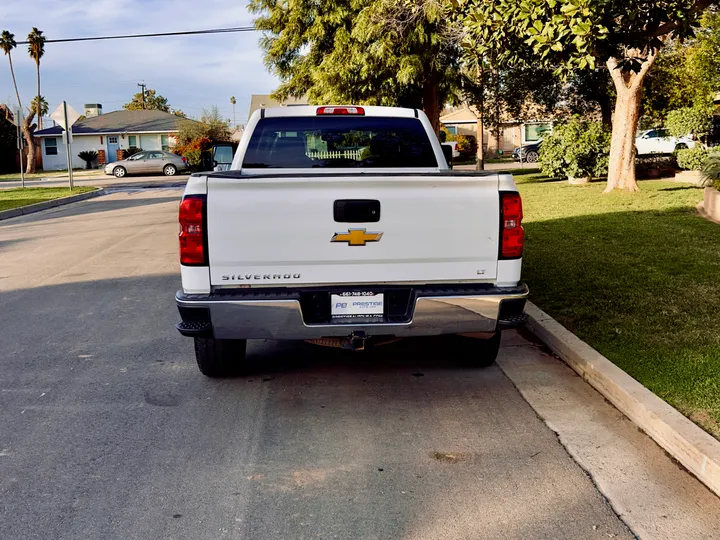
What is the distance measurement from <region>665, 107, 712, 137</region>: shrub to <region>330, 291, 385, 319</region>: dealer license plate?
66.9 ft

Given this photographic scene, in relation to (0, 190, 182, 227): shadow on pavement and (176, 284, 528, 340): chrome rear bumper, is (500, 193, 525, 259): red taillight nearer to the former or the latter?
(176, 284, 528, 340): chrome rear bumper

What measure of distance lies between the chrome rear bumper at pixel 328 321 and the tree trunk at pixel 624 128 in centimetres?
1420

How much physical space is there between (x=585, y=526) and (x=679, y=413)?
4.38 ft

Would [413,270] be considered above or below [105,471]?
above

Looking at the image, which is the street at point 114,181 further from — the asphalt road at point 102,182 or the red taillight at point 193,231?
the red taillight at point 193,231

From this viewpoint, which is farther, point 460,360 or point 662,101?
point 662,101

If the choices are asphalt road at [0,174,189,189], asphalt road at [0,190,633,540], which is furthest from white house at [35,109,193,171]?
asphalt road at [0,190,633,540]

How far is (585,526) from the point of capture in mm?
3453

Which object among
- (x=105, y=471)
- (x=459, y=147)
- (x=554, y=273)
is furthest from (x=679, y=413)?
(x=459, y=147)

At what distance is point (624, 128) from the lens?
1812 centimetres

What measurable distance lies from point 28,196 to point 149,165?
16.4 m

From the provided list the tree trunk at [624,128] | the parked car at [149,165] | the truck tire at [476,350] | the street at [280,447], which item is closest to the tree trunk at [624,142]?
the tree trunk at [624,128]

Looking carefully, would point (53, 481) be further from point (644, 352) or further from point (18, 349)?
point (644, 352)

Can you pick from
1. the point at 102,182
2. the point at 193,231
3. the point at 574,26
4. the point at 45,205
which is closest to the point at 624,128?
the point at 574,26
